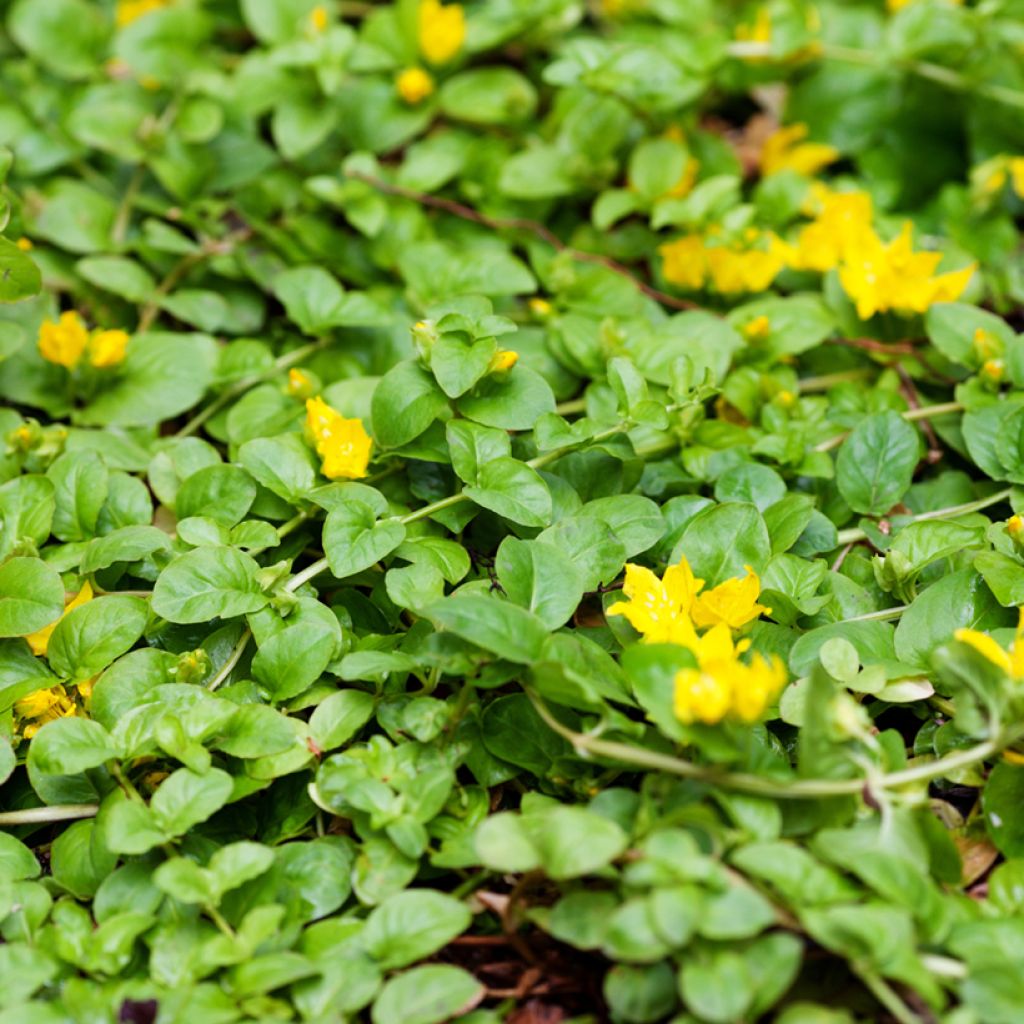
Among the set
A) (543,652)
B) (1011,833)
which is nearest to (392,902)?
(543,652)

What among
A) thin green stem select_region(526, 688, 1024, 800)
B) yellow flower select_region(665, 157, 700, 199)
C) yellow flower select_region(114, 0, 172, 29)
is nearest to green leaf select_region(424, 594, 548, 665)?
thin green stem select_region(526, 688, 1024, 800)

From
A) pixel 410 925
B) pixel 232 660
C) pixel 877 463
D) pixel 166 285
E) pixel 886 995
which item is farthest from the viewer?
pixel 166 285

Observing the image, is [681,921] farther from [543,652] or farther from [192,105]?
[192,105]

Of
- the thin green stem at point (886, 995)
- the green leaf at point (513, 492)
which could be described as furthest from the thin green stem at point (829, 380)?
the thin green stem at point (886, 995)

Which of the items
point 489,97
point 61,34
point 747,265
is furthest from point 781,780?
point 61,34

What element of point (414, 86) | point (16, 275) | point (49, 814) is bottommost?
point (49, 814)

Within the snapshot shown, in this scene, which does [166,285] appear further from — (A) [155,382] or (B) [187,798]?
(B) [187,798]
